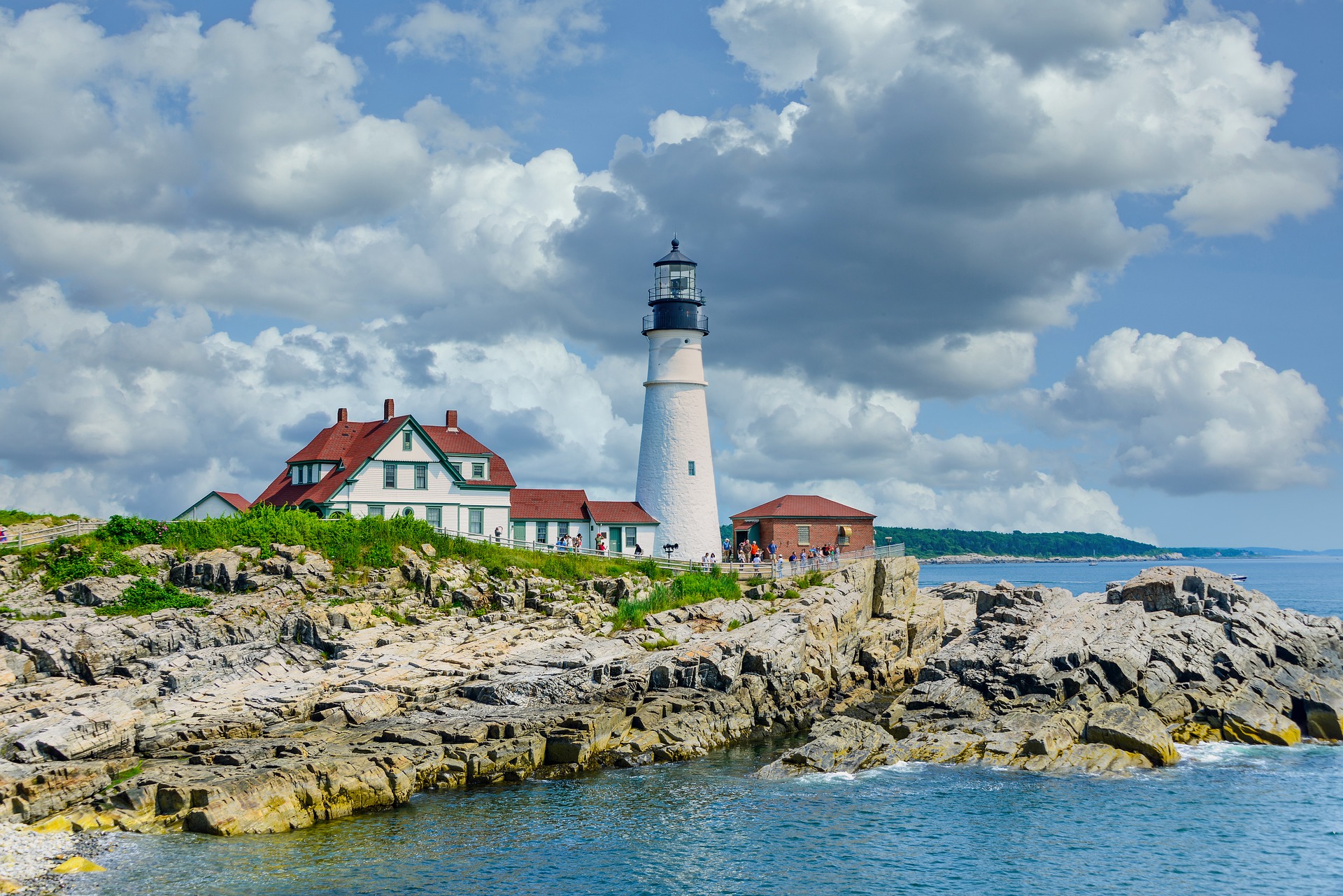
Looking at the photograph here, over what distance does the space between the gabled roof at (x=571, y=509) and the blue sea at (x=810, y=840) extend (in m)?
21.0

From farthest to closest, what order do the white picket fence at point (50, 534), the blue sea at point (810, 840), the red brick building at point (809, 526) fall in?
the red brick building at point (809, 526)
the white picket fence at point (50, 534)
the blue sea at point (810, 840)

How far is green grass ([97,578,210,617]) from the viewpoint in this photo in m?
31.7

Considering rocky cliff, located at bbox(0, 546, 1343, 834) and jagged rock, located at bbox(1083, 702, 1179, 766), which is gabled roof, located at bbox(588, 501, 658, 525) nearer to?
rocky cliff, located at bbox(0, 546, 1343, 834)

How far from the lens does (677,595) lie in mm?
38125

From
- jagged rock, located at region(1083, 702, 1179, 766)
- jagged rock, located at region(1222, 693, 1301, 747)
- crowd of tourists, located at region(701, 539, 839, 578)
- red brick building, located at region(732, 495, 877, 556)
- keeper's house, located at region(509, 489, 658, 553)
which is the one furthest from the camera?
red brick building, located at region(732, 495, 877, 556)

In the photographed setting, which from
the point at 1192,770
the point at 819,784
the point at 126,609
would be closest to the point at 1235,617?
the point at 1192,770

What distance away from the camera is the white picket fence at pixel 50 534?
113 ft

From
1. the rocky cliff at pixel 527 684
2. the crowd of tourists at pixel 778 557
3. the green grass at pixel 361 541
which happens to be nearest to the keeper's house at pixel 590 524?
the crowd of tourists at pixel 778 557

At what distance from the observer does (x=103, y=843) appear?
703 inches

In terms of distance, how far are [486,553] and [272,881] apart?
22.3 meters

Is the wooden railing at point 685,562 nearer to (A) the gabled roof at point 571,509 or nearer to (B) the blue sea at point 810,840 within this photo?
(A) the gabled roof at point 571,509

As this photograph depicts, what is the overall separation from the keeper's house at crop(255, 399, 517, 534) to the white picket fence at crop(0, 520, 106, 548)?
764 cm

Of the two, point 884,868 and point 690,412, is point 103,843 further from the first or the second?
point 690,412

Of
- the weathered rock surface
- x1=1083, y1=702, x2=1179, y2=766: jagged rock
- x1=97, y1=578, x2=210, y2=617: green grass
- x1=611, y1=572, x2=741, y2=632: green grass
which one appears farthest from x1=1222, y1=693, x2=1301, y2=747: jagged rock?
x1=97, y1=578, x2=210, y2=617: green grass
